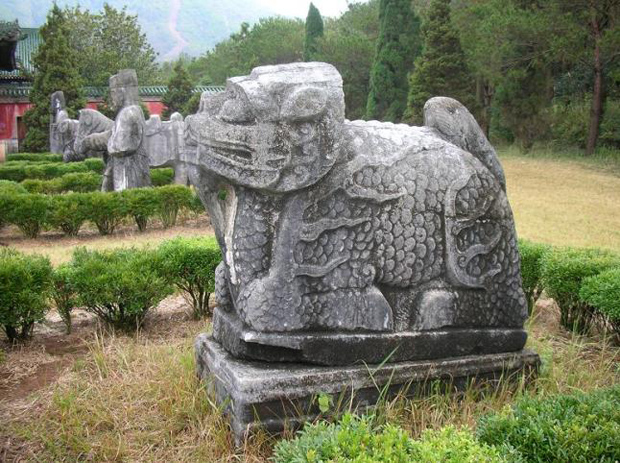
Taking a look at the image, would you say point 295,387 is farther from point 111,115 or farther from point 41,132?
point 111,115

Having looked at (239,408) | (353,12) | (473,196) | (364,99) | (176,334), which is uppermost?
(353,12)

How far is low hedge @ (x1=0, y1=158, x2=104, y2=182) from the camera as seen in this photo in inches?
642

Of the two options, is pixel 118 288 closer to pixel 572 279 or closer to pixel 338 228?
pixel 338 228

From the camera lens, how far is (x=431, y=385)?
10.8 feet

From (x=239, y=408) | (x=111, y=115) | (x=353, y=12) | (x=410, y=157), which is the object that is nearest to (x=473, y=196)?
(x=410, y=157)

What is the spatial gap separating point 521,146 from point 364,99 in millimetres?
9648

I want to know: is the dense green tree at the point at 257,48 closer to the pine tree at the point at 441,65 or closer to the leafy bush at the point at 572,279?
the pine tree at the point at 441,65

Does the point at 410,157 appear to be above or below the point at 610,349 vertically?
above

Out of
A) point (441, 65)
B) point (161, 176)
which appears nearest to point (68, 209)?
point (161, 176)

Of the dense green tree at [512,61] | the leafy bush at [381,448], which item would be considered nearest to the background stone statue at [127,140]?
the leafy bush at [381,448]

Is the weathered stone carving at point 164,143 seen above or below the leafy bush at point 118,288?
above

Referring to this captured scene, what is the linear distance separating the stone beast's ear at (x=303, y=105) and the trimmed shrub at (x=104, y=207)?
286 inches

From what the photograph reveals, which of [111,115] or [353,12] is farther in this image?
[353,12]

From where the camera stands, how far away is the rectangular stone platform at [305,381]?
299cm
